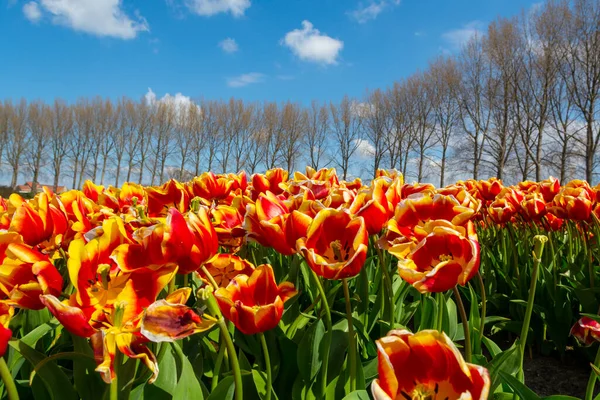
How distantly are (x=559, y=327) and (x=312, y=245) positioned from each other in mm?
1887

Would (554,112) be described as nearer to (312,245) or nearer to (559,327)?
(559,327)

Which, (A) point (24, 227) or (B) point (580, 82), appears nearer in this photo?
(A) point (24, 227)

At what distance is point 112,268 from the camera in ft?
2.40

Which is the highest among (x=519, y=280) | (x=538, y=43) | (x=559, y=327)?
(x=538, y=43)

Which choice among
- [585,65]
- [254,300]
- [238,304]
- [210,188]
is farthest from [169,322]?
[585,65]

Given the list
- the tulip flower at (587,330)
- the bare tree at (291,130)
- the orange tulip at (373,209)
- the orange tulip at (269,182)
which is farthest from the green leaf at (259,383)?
the bare tree at (291,130)

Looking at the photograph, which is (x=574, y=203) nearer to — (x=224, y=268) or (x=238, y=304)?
(x=224, y=268)

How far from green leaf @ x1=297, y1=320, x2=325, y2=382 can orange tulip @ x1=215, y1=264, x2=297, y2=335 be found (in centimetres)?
25

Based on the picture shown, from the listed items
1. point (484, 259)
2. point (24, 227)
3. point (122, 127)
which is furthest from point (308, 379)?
point (122, 127)

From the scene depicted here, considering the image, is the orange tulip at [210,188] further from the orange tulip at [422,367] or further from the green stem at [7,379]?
the orange tulip at [422,367]

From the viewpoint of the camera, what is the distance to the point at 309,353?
3.49 ft

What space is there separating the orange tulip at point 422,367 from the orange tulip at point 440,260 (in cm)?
16

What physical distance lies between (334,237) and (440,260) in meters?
0.20

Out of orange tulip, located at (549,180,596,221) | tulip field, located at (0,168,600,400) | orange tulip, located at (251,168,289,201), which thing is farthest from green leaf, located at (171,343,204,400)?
orange tulip, located at (549,180,596,221)
